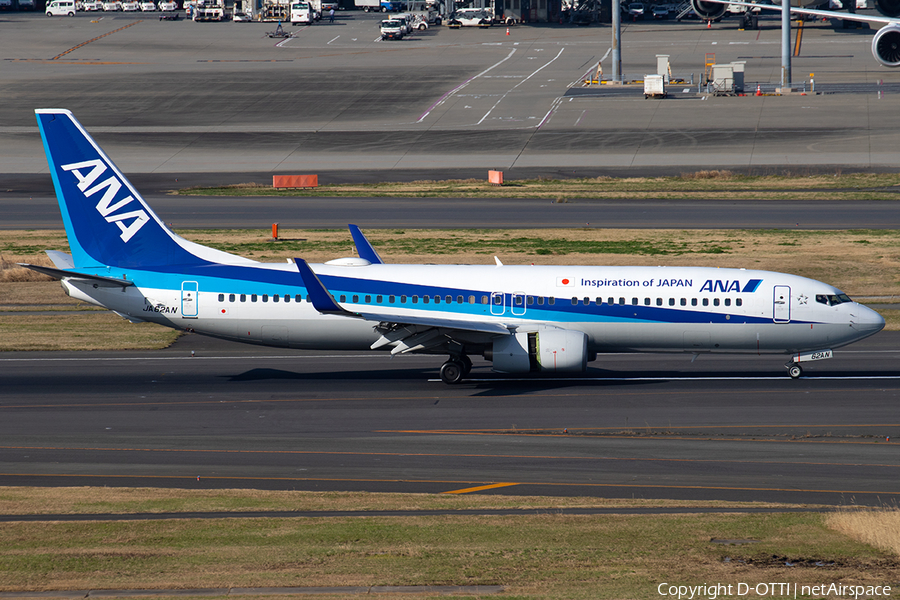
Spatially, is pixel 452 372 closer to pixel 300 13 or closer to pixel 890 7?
pixel 890 7

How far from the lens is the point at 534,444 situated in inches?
1053

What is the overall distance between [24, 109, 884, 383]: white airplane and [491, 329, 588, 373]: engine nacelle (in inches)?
1.4

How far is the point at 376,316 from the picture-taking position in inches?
1241

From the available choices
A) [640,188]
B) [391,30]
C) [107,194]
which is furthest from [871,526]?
[391,30]

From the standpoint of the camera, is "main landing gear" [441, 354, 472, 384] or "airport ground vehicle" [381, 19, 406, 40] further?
"airport ground vehicle" [381, 19, 406, 40]

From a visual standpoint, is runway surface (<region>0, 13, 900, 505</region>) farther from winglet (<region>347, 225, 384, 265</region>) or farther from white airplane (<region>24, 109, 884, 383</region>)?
winglet (<region>347, 225, 384, 265</region>)

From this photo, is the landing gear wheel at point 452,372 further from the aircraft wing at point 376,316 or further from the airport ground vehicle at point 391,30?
the airport ground vehicle at point 391,30

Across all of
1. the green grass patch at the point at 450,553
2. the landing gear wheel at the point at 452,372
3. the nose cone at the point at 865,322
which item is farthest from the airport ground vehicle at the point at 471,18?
the green grass patch at the point at 450,553

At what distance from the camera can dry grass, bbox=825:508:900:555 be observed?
17156 millimetres

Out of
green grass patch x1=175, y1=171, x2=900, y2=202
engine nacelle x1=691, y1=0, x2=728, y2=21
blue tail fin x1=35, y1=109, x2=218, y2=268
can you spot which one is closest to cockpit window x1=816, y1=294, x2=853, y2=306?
blue tail fin x1=35, y1=109, x2=218, y2=268

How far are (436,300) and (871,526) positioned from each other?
58.5ft

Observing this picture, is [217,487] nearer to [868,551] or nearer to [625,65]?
[868,551]

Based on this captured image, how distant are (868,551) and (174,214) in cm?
5540

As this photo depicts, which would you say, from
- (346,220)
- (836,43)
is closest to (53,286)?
(346,220)
